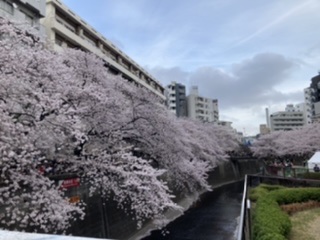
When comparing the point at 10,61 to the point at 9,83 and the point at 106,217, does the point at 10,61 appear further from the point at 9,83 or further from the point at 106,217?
the point at 106,217

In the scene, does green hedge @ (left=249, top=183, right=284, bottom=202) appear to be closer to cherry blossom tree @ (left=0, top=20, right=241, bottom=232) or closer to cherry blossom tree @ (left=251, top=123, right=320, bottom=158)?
cherry blossom tree @ (left=0, top=20, right=241, bottom=232)

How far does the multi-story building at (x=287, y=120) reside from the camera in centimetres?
11038

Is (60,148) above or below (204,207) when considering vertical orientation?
above

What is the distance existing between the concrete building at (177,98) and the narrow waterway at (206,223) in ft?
183

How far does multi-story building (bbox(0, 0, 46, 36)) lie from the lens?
22.4m

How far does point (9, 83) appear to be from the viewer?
29.3 ft

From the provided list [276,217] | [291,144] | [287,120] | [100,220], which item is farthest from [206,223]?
[287,120]

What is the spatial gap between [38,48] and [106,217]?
9176mm

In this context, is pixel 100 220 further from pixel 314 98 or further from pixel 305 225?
pixel 314 98

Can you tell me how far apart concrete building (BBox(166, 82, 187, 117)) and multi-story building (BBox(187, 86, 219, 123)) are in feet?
5.01

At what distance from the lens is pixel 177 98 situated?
88.6 meters

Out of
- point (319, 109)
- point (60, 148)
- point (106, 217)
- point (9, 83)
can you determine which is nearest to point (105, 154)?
point (60, 148)

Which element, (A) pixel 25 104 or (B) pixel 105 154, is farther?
(B) pixel 105 154

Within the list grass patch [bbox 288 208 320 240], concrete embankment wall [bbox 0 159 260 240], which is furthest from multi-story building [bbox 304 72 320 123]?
grass patch [bbox 288 208 320 240]
